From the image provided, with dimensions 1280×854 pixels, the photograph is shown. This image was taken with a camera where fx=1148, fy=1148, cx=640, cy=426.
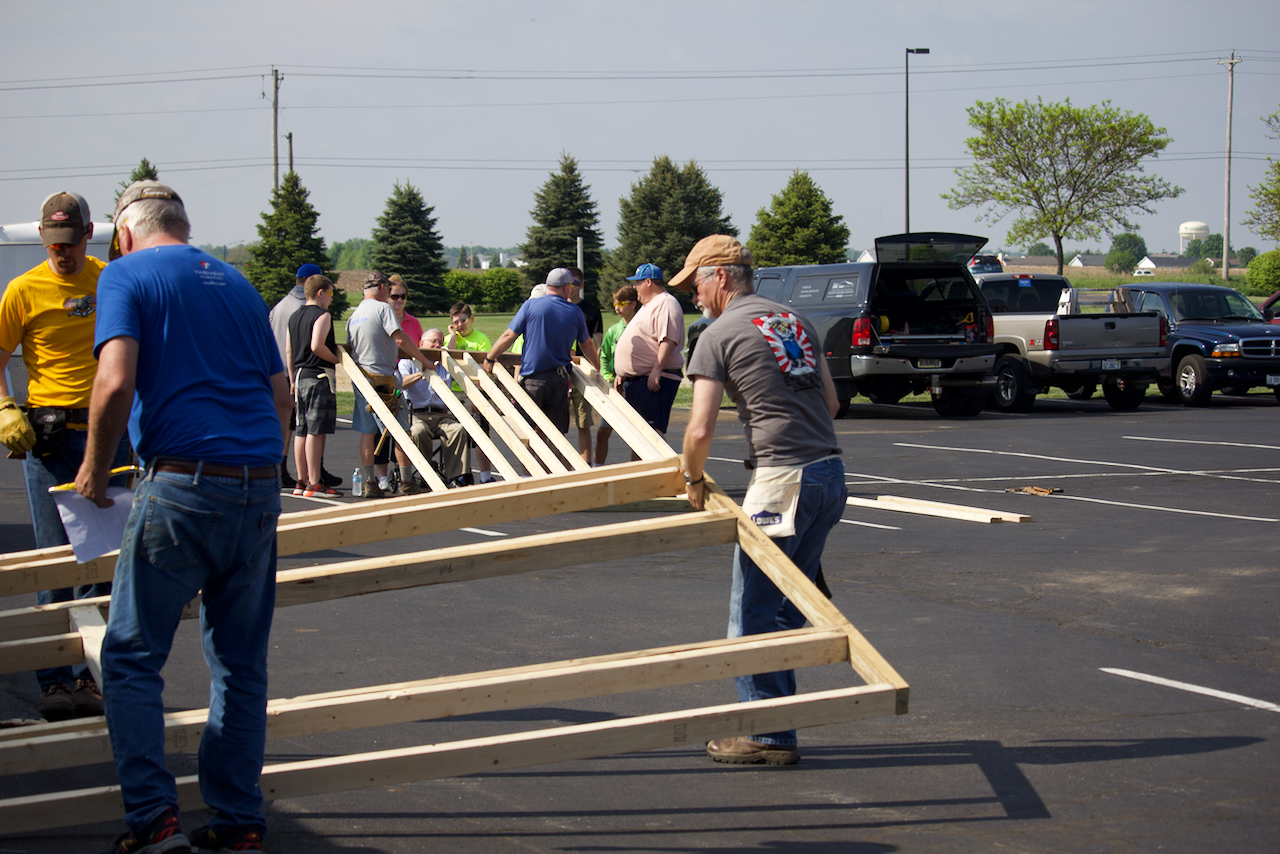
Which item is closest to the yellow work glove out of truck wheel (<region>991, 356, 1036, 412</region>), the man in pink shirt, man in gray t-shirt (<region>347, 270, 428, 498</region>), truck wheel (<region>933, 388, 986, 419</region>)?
man in gray t-shirt (<region>347, 270, 428, 498</region>)

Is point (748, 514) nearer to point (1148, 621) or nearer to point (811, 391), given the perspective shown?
point (811, 391)

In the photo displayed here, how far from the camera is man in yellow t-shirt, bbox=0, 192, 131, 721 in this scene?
177 inches

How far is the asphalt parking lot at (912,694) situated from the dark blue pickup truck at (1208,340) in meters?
10.4

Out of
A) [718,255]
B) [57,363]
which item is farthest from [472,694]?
[57,363]

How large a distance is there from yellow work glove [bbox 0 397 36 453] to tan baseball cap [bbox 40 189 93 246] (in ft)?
2.17

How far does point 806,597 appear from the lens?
3.88 m

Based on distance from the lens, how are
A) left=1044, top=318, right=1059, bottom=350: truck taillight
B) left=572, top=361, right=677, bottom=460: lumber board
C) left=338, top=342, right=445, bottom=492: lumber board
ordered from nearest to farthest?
left=572, top=361, right=677, bottom=460: lumber board < left=338, top=342, right=445, bottom=492: lumber board < left=1044, top=318, right=1059, bottom=350: truck taillight

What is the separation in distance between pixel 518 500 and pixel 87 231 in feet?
6.73

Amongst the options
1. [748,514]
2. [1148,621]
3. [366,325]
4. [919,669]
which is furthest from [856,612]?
[366,325]

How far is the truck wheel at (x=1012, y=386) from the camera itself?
744 inches

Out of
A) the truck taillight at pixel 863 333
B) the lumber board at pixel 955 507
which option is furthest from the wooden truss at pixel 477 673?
the truck taillight at pixel 863 333

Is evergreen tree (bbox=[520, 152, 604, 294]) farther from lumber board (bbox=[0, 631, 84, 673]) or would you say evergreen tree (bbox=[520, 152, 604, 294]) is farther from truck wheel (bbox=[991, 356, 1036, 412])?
lumber board (bbox=[0, 631, 84, 673])

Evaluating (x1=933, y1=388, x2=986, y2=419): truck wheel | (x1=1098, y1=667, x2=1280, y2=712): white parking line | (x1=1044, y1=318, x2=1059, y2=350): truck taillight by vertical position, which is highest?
(x1=1044, y1=318, x2=1059, y2=350): truck taillight

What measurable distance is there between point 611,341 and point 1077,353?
28.5 ft
